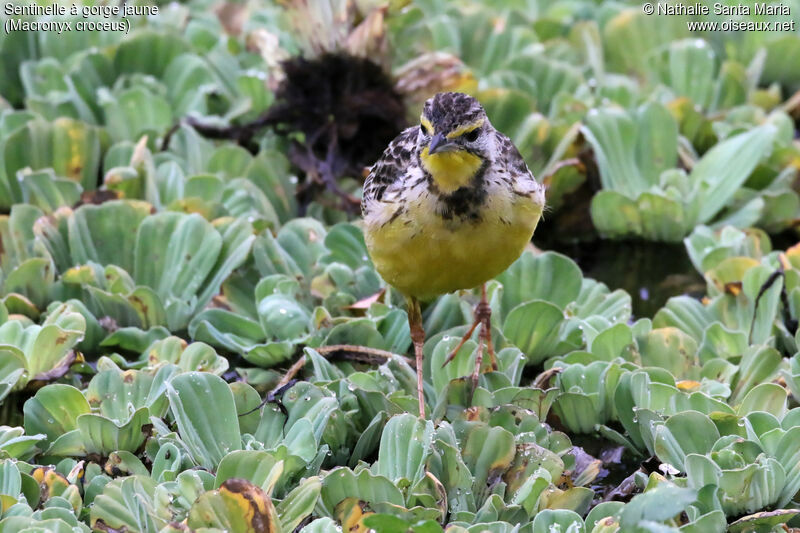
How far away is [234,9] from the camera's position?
725cm

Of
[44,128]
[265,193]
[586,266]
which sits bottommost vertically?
[586,266]

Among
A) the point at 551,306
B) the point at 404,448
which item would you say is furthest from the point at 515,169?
the point at 404,448

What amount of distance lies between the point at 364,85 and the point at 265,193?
809mm

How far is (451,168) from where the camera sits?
146 inches

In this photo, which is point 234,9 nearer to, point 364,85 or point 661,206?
point 364,85

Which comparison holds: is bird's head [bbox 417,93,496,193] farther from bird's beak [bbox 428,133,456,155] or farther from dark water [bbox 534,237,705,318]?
dark water [bbox 534,237,705,318]

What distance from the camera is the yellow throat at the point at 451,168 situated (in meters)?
3.70

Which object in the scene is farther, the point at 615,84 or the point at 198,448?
the point at 615,84

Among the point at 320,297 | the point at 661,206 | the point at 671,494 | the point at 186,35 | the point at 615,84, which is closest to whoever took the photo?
the point at 671,494

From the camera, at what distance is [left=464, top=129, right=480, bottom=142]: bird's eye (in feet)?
12.2

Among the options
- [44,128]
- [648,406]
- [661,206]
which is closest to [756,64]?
[661,206]

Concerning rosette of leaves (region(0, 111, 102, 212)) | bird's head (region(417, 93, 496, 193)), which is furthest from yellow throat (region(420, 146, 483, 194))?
rosette of leaves (region(0, 111, 102, 212))

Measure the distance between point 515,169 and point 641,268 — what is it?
1595mm

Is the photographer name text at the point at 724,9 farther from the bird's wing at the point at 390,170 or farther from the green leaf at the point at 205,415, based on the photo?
the green leaf at the point at 205,415
